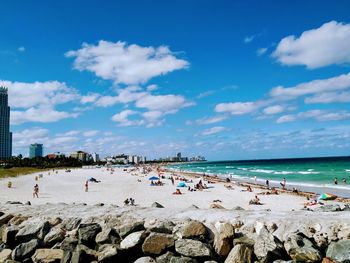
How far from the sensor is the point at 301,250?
827 cm

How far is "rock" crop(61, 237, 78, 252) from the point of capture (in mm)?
10234

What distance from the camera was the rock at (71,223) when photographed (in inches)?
457

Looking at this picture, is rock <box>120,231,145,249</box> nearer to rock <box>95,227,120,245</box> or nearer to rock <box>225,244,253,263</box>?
rock <box>95,227,120,245</box>

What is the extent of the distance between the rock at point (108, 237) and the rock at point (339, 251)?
18.3 ft

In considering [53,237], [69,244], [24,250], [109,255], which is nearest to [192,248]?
[109,255]

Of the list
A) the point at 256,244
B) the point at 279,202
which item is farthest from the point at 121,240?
the point at 279,202

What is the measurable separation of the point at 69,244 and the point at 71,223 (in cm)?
149

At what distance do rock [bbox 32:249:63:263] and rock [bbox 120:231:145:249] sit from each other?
68.9 inches

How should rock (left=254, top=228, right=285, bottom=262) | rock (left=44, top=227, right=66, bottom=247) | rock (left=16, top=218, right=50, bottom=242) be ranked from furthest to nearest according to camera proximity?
rock (left=16, top=218, right=50, bottom=242)
rock (left=44, top=227, right=66, bottom=247)
rock (left=254, top=228, right=285, bottom=262)

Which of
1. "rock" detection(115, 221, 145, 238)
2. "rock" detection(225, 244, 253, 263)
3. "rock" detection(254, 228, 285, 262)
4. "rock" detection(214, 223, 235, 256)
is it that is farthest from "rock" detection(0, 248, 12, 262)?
"rock" detection(254, 228, 285, 262)

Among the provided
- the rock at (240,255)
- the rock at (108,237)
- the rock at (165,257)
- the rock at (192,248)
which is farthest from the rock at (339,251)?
the rock at (108,237)

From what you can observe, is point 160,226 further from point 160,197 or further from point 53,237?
point 160,197

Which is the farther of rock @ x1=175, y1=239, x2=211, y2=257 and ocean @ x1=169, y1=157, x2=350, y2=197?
ocean @ x1=169, y1=157, x2=350, y2=197

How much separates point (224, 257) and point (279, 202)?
2195 centimetres
